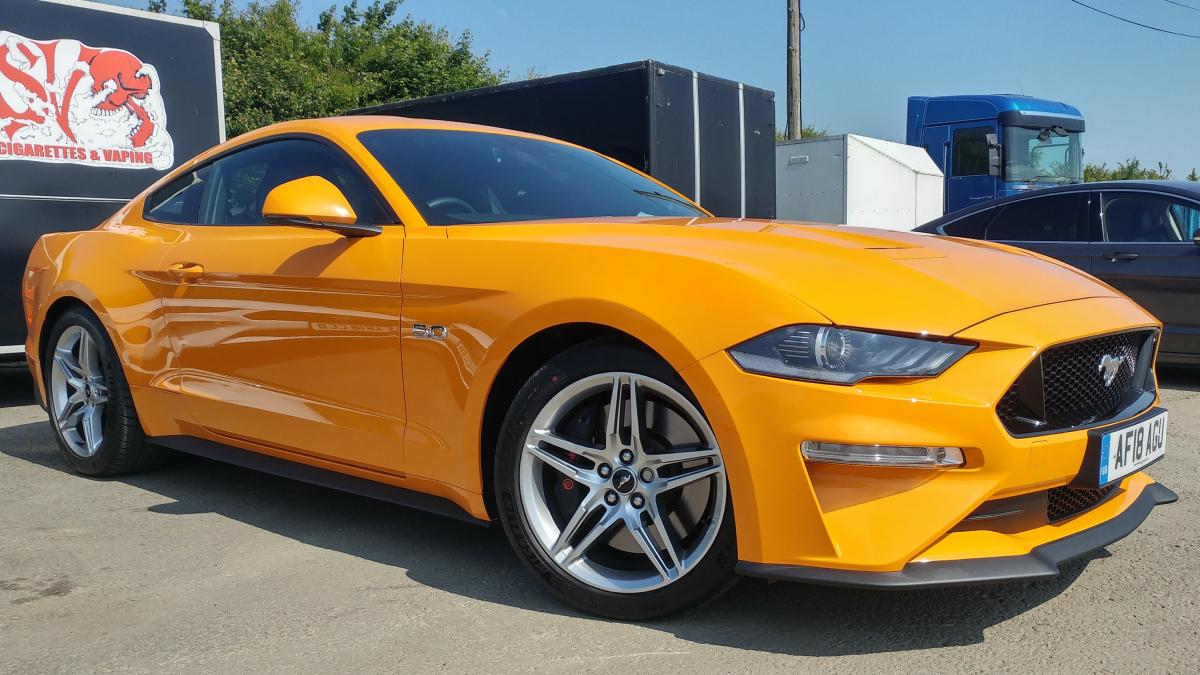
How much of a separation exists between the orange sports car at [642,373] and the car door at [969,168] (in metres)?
12.6

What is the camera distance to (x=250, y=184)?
162 inches

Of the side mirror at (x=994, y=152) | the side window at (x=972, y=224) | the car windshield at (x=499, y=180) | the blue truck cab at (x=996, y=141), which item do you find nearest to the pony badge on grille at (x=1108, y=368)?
the car windshield at (x=499, y=180)

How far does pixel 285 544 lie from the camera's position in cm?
364

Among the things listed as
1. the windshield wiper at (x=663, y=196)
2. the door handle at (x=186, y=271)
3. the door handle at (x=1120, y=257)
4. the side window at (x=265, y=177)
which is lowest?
the door handle at (x=1120, y=257)

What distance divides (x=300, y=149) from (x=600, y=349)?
1.77 meters

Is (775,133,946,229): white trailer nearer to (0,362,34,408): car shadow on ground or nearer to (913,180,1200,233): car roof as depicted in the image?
(913,180,1200,233): car roof

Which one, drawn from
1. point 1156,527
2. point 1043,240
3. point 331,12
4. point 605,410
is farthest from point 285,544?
point 331,12

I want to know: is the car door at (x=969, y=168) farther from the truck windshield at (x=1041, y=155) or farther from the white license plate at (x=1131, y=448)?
the white license plate at (x=1131, y=448)

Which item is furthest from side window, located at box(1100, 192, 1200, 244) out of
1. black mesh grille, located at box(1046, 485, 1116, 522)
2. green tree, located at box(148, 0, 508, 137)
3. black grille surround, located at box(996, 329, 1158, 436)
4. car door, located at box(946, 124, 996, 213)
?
green tree, located at box(148, 0, 508, 137)

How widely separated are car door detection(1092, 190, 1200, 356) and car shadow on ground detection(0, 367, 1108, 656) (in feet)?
14.4

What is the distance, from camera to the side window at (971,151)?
50.4ft

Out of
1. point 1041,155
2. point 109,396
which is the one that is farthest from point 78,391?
point 1041,155

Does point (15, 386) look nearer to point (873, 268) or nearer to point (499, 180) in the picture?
point (499, 180)

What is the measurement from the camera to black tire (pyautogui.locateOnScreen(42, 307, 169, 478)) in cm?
442
